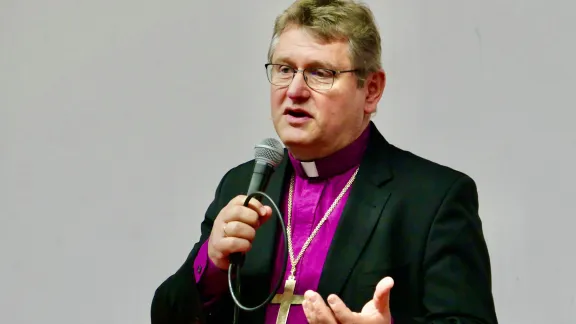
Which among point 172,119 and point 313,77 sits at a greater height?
point 313,77

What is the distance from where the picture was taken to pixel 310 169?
Answer: 8.29ft

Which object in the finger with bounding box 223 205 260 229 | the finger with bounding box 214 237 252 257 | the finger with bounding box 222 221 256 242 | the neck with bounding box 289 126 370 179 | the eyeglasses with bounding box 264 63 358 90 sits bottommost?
the finger with bounding box 214 237 252 257

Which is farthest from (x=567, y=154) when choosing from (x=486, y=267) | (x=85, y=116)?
(x=85, y=116)

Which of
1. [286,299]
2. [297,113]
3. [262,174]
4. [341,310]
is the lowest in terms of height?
[286,299]

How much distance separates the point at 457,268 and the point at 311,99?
0.52 meters

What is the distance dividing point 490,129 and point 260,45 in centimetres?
85

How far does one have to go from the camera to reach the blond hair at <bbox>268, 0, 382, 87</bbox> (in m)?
2.36

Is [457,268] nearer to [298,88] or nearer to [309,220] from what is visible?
[309,220]

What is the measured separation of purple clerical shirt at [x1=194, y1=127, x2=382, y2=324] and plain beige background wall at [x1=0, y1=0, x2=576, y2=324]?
2.44 ft

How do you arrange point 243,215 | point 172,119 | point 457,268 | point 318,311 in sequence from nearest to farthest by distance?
point 318,311
point 243,215
point 457,268
point 172,119

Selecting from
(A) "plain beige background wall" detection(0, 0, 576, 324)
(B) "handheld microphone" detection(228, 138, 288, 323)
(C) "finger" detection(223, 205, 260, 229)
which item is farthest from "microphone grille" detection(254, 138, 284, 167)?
(A) "plain beige background wall" detection(0, 0, 576, 324)

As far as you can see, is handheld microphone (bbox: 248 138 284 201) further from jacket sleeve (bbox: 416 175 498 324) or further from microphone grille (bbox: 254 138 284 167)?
jacket sleeve (bbox: 416 175 498 324)

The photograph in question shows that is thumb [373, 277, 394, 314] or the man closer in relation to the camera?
thumb [373, 277, 394, 314]

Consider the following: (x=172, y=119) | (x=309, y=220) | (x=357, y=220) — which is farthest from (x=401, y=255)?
(x=172, y=119)
